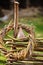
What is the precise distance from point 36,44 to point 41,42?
223 mm

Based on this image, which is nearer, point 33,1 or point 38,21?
point 38,21

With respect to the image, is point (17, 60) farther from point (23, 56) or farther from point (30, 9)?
point (30, 9)

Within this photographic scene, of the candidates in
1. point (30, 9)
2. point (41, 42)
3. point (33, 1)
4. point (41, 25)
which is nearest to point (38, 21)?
point (41, 25)

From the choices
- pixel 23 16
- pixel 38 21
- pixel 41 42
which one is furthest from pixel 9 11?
pixel 41 42

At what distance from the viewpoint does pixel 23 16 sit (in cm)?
1220

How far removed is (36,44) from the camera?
4.30 metres

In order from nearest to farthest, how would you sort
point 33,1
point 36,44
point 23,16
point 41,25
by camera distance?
point 36,44, point 41,25, point 23,16, point 33,1

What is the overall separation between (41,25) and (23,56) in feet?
22.2

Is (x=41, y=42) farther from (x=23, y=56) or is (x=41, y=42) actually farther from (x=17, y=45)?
(x=23, y=56)

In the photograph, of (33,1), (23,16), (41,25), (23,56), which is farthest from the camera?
(33,1)

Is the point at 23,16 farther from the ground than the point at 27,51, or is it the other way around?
the point at 27,51

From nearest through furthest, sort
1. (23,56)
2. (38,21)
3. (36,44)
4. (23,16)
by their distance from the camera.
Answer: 1. (23,56)
2. (36,44)
3. (38,21)
4. (23,16)

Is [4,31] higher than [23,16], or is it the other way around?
[4,31]

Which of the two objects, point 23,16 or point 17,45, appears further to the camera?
point 23,16
